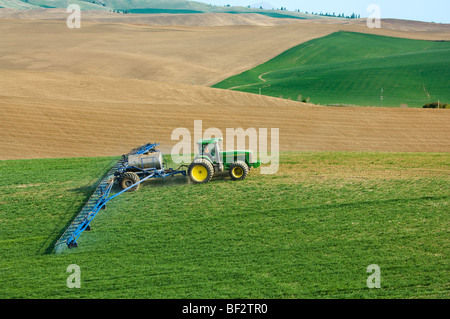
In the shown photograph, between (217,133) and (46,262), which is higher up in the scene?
(217,133)

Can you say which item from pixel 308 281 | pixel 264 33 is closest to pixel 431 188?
pixel 308 281

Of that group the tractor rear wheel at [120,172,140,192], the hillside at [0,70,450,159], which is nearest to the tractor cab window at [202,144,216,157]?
the tractor rear wheel at [120,172,140,192]

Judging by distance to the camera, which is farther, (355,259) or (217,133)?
(217,133)

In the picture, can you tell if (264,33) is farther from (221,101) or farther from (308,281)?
(308,281)

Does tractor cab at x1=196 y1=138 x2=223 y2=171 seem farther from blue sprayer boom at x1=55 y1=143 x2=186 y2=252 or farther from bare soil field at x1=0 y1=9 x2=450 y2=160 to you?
bare soil field at x1=0 y1=9 x2=450 y2=160

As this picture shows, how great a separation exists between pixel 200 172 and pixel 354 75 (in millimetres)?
50727

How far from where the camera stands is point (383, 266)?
1131 cm

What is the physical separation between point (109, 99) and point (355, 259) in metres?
31.4

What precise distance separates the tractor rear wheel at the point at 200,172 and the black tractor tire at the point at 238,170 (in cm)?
85

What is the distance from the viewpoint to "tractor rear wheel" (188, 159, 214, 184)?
18.1m

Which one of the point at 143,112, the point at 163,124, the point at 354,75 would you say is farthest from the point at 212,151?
the point at 354,75

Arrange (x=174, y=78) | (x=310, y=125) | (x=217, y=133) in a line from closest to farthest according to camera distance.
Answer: (x=217, y=133)
(x=310, y=125)
(x=174, y=78)

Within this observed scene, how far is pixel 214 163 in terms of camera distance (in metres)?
18.4

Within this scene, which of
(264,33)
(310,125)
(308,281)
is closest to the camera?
(308,281)
